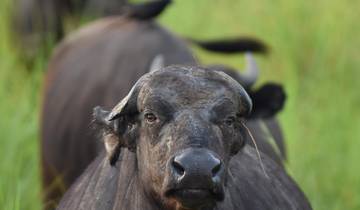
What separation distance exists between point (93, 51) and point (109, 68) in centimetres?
25

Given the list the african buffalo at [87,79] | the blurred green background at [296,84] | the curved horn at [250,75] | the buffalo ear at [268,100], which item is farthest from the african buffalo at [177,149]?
the african buffalo at [87,79]

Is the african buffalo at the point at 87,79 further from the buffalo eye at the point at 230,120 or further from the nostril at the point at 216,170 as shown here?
the nostril at the point at 216,170

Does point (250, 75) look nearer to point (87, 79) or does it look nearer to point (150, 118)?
point (87, 79)

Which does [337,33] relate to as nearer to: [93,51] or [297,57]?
[297,57]

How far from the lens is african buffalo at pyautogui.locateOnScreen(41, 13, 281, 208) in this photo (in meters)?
7.93

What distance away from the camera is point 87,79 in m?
8.20

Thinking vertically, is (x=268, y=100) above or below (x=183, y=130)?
below

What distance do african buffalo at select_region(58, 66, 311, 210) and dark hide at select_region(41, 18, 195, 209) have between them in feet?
8.06

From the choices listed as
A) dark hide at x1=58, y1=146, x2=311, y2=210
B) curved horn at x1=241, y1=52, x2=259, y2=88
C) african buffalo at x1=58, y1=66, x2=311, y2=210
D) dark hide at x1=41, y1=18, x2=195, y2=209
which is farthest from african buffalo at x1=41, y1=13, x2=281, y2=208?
african buffalo at x1=58, y1=66, x2=311, y2=210

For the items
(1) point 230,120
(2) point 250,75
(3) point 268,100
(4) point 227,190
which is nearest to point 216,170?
(1) point 230,120

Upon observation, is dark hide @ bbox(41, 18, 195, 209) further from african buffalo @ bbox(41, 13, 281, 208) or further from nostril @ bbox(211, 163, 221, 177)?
nostril @ bbox(211, 163, 221, 177)

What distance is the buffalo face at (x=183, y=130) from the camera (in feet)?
14.3

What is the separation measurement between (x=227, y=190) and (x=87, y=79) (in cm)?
328

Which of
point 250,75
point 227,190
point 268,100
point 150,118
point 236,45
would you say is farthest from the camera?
point 236,45
